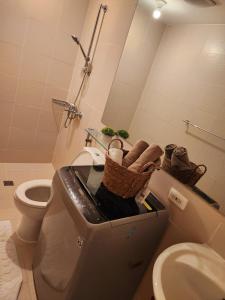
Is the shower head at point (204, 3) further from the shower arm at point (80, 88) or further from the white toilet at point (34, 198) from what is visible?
the white toilet at point (34, 198)

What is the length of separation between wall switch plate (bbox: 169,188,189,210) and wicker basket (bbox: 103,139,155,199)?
199 millimetres

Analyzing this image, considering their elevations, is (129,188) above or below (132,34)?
below

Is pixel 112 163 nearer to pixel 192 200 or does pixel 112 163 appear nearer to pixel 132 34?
pixel 192 200

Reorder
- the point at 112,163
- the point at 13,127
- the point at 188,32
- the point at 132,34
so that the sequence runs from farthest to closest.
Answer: the point at 13,127, the point at 132,34, the point at 188,32, the point at 112,163

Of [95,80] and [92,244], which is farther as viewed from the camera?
[95,80]

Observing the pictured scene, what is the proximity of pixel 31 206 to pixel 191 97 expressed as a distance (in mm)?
1239

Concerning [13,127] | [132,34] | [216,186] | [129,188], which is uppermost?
[132,34]

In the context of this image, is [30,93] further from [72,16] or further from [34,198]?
[34,198]

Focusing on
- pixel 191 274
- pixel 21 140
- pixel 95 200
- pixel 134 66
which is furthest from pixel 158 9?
pixel 21 140

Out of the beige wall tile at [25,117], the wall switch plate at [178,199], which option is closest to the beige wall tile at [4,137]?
the beige wall tile at [25,117]

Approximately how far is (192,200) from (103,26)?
161cm

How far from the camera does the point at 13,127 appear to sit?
2365mm

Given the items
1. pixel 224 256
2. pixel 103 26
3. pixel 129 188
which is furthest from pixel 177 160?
pixel 103 26

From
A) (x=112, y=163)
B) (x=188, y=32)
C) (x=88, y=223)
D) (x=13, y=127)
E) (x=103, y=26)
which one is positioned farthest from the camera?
(x=13, y=127)
